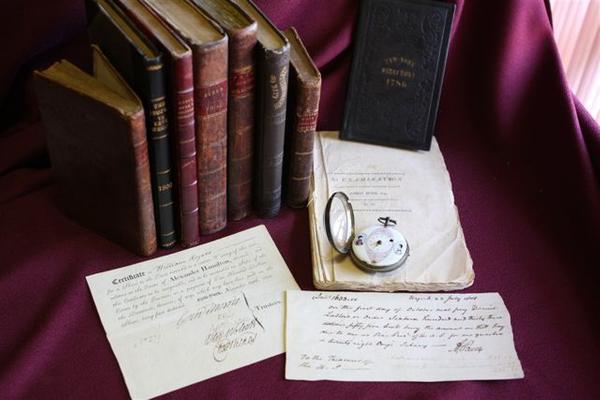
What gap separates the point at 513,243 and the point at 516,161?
0.59ft

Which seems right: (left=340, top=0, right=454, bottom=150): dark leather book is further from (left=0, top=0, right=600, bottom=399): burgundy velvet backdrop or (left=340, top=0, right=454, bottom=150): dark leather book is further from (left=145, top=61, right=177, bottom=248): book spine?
(left=145, top=61, right=177, bottom=248): book spine

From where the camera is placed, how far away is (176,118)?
897mm

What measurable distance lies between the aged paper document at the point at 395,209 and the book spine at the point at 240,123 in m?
0.11

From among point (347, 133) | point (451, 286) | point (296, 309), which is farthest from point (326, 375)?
point (347, 133)

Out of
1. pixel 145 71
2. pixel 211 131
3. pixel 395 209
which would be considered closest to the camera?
pixel 145 71

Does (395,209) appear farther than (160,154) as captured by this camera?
Yes

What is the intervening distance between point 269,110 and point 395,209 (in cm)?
26

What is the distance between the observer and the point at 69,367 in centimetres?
86
